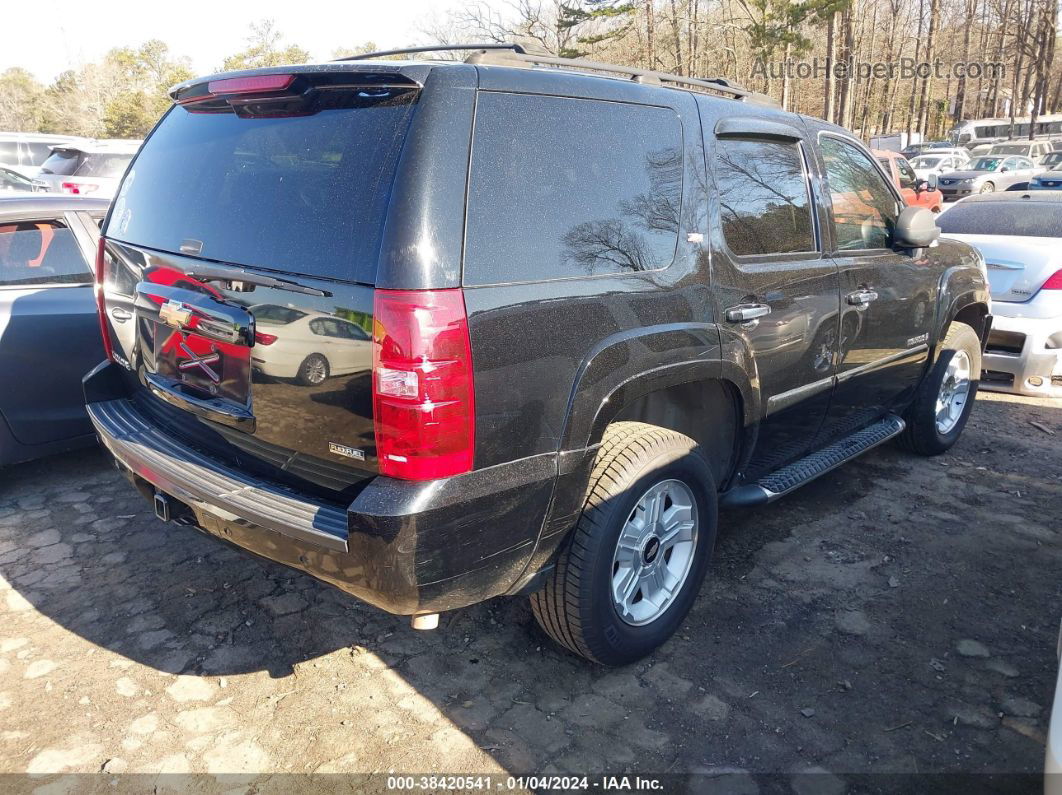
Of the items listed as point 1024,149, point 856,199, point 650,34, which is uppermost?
point 650,34

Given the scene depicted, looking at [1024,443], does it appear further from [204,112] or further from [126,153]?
[126,153]

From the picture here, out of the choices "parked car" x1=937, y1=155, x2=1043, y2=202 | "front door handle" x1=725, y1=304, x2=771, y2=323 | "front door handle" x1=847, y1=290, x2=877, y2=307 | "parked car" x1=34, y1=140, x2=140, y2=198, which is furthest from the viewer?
"parked car" x1=937, y1=155, x2=1043, y2=202

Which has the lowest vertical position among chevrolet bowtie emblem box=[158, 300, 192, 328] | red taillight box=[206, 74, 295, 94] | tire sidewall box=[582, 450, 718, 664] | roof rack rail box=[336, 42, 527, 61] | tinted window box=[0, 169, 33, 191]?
tire sidewall box=[582, 450, 718, 664]

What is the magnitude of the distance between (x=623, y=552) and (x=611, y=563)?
0.60 feet

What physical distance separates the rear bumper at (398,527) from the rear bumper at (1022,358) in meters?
4.88

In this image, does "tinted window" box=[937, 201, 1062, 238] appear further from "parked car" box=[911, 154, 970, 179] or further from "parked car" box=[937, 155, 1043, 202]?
"parked car" box=[911, 154, 970, 179]

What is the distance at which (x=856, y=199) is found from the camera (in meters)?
3.97

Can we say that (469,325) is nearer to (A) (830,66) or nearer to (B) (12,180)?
(B) (12,180)

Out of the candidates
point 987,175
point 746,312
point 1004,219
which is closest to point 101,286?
point 746,312

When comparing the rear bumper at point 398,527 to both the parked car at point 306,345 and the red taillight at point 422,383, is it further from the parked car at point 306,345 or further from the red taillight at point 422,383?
the parked car at point 306,345

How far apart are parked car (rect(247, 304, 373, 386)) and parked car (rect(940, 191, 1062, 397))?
5.36 metres

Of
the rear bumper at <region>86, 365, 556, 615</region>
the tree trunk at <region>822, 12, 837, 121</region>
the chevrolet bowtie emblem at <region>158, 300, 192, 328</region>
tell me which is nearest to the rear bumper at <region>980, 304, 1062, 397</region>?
the rear bumper at <region>86, 365, 556, 615</region>

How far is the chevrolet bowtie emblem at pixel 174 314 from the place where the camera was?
8.53ft

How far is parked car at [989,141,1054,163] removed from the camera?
31.2 meters
